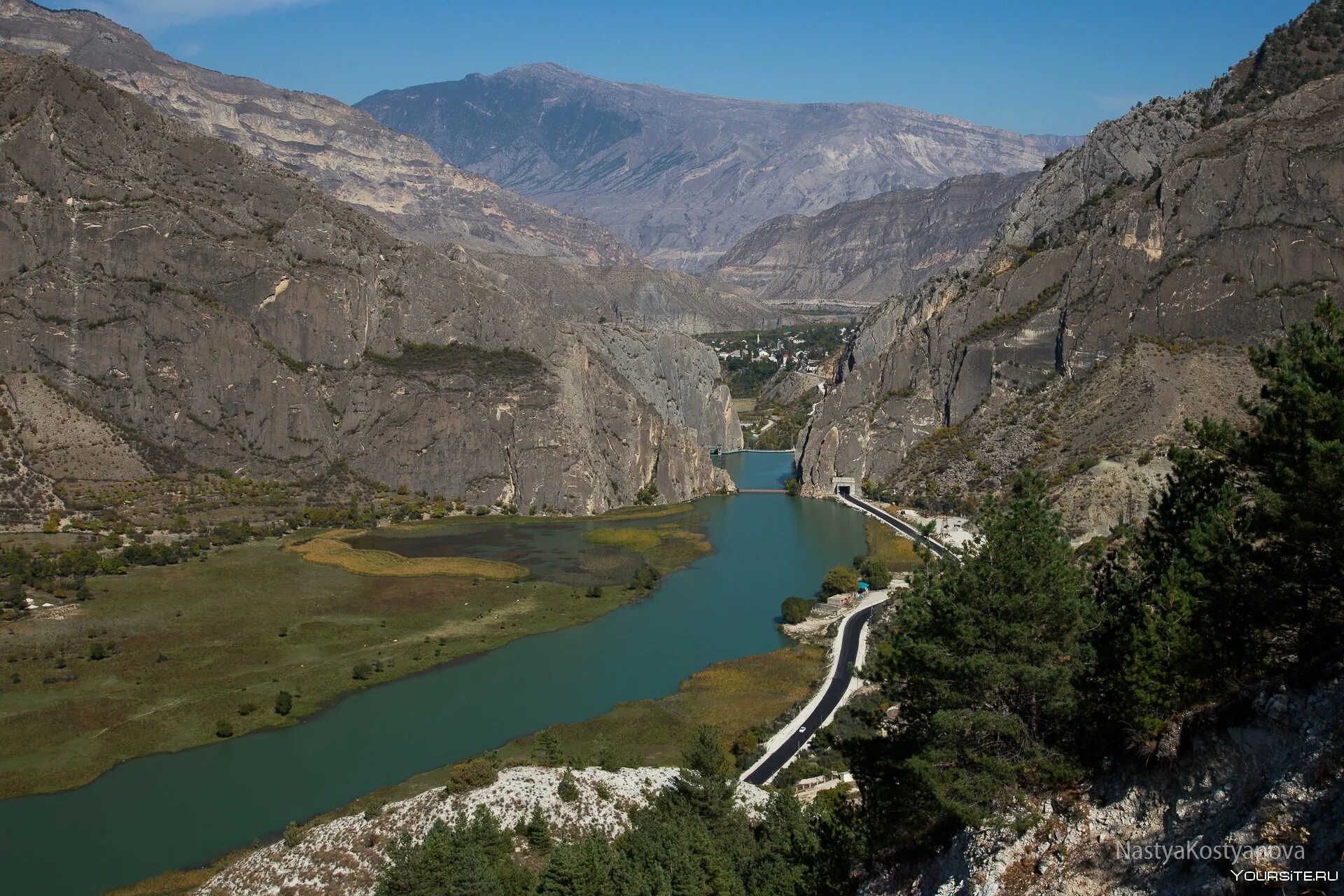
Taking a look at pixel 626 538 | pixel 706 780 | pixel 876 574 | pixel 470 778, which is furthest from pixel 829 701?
pixel 626 538

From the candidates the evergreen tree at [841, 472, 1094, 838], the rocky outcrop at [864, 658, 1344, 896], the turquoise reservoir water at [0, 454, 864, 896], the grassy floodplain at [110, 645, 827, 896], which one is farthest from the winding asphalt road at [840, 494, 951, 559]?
the rocky outcrop at [864, 658, 1344, 896]

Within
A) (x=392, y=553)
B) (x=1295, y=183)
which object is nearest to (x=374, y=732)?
(x=392, y=553)

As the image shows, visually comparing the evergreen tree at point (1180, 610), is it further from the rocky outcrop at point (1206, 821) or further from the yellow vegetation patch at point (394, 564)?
the yellow vegetation patch at point (394, 564)

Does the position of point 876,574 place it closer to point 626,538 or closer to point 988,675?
point 626,538

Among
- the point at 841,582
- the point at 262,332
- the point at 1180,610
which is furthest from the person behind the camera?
the point at 262,332

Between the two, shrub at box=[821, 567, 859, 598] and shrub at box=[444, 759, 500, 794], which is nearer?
shrub at box=[444, 759, 500, 794]

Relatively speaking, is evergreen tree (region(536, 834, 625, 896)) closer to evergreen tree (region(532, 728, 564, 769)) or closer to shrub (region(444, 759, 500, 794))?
shrub (region(444, 759, 500, 794))
